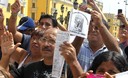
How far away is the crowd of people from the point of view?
11.2ft

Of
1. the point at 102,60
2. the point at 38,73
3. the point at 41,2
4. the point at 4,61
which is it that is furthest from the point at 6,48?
the point at 41,2

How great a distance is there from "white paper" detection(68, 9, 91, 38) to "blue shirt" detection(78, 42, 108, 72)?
2.26ft

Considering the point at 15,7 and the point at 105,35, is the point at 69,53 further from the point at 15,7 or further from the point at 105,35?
the point at 15,7

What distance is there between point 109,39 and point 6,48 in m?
1.11

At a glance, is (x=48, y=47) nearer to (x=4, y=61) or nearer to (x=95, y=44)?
(x=4, y=61)

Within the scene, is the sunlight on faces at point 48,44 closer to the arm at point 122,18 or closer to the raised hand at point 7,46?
the raised hand at point 7,46

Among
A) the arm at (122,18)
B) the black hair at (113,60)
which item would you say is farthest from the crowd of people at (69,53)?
the arm at (122,18)

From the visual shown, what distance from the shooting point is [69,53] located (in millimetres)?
3342

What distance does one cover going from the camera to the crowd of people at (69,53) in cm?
343

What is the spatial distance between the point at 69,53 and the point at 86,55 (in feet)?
4.15

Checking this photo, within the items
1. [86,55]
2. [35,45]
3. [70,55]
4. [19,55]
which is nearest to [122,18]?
[86,55]

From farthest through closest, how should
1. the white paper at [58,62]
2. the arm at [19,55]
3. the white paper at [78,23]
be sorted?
the arm at [19,55] < the white paper at [78,23] < the white paper at [58,62]

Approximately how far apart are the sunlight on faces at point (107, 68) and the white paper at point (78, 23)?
0.39 metres

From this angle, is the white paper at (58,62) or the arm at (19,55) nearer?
the white paper at (58,62)
